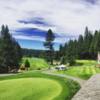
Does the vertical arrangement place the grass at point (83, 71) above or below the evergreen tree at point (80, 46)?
below

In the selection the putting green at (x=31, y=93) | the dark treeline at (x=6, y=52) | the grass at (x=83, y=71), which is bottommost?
the putting green at (x=31, y=93)

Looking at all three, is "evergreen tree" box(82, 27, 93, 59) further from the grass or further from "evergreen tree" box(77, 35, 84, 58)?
the grass

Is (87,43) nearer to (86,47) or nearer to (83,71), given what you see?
(86,47)

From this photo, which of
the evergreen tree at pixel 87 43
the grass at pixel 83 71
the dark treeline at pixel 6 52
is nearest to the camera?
the grass at pixel 83 71

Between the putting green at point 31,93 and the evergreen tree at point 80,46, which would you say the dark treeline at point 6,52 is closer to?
the putting green at point 31,93

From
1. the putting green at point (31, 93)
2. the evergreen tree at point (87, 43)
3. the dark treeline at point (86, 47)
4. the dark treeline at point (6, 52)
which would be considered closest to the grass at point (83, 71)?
the putting green at point (31, 93)

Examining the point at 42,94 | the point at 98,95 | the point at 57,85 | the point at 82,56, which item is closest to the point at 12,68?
the point at 57,85

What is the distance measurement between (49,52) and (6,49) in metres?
49.3

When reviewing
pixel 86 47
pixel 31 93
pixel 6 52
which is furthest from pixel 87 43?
pixel 31 93

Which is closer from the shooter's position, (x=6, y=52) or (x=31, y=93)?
(x=31, y=93)

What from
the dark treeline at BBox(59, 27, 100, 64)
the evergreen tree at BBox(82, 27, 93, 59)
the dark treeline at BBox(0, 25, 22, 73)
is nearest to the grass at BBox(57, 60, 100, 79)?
the dark treeline at BBox(0, 25, 22, 73)

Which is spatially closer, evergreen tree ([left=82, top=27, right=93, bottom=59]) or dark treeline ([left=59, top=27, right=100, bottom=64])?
dark treeline ([left=59, top=27, right=100, bottom=64])

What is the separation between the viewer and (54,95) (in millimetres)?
26375

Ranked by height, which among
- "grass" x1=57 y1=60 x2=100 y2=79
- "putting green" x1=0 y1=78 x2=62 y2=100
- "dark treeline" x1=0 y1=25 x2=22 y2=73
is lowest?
"putting green" x1=0 y1=78 x2=62 y2=100
